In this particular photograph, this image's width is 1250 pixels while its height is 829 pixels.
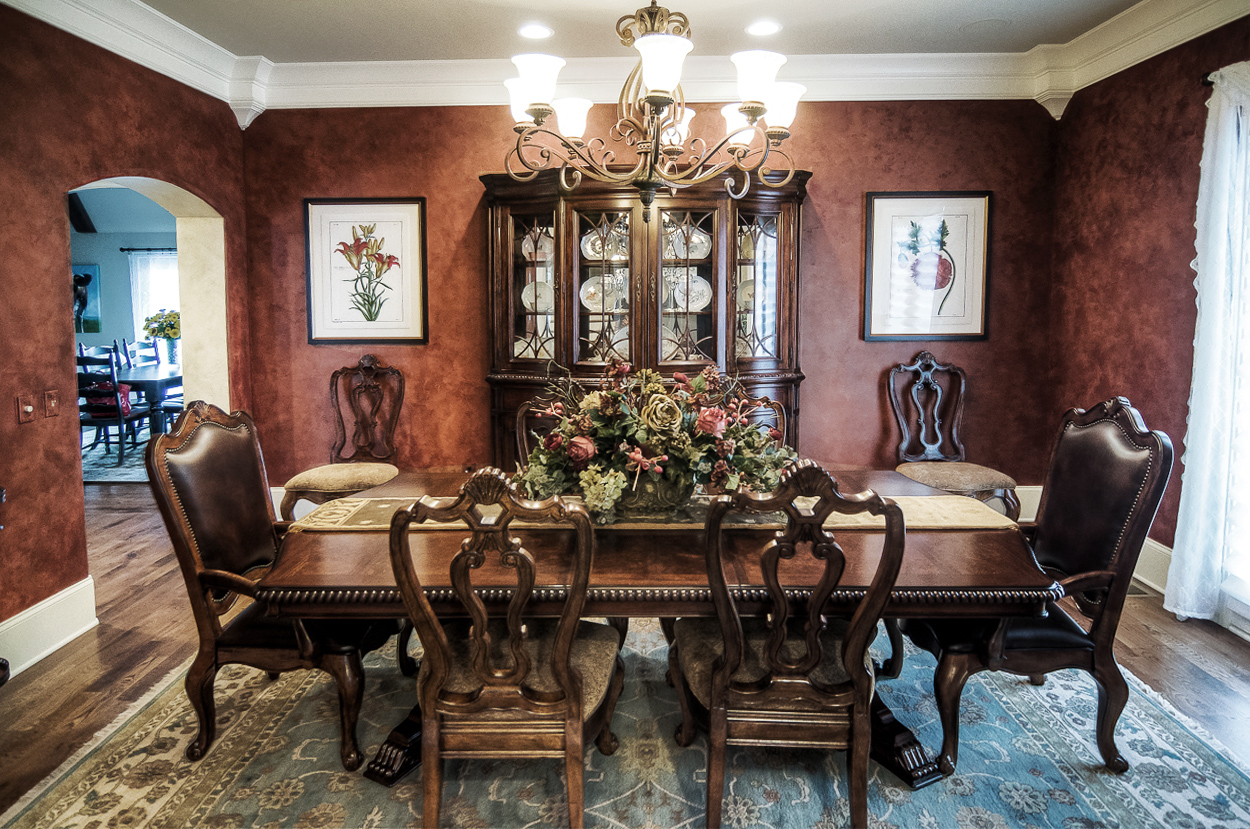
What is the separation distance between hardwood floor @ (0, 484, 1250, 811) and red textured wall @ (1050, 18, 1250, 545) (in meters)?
0.73

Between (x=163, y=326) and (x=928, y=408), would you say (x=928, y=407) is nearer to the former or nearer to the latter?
(x=928, y=408)

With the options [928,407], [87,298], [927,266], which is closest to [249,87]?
[927,266]

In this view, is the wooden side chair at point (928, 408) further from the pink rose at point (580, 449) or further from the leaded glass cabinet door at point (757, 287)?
the pink rose at point (580, 449)

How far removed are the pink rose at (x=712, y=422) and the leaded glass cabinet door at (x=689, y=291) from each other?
1785mm

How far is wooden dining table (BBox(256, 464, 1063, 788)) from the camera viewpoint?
1.66m

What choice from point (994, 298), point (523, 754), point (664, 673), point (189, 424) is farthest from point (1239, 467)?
point (189, 424)

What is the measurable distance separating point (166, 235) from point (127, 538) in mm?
6120

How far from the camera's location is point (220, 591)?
6.75ft

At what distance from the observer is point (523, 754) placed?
1644 millimetres

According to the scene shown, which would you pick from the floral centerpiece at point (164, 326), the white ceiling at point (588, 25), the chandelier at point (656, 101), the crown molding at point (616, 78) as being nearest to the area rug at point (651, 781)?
the chandelier at point (656, 101)

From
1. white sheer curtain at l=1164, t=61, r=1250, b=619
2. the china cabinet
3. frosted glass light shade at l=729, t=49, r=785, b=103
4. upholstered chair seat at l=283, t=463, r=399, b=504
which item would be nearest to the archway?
upholstered chair seat at l=283, t=463, r=399, b=504

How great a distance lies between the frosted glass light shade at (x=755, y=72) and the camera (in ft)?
7.15

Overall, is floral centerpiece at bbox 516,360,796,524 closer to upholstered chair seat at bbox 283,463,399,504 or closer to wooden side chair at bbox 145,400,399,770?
wooden side chair at bbox 145,400,399,770

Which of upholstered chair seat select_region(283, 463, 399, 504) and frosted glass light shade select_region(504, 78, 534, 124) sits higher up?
frosted glass light shade select_region(504, 78, 534, 124)
